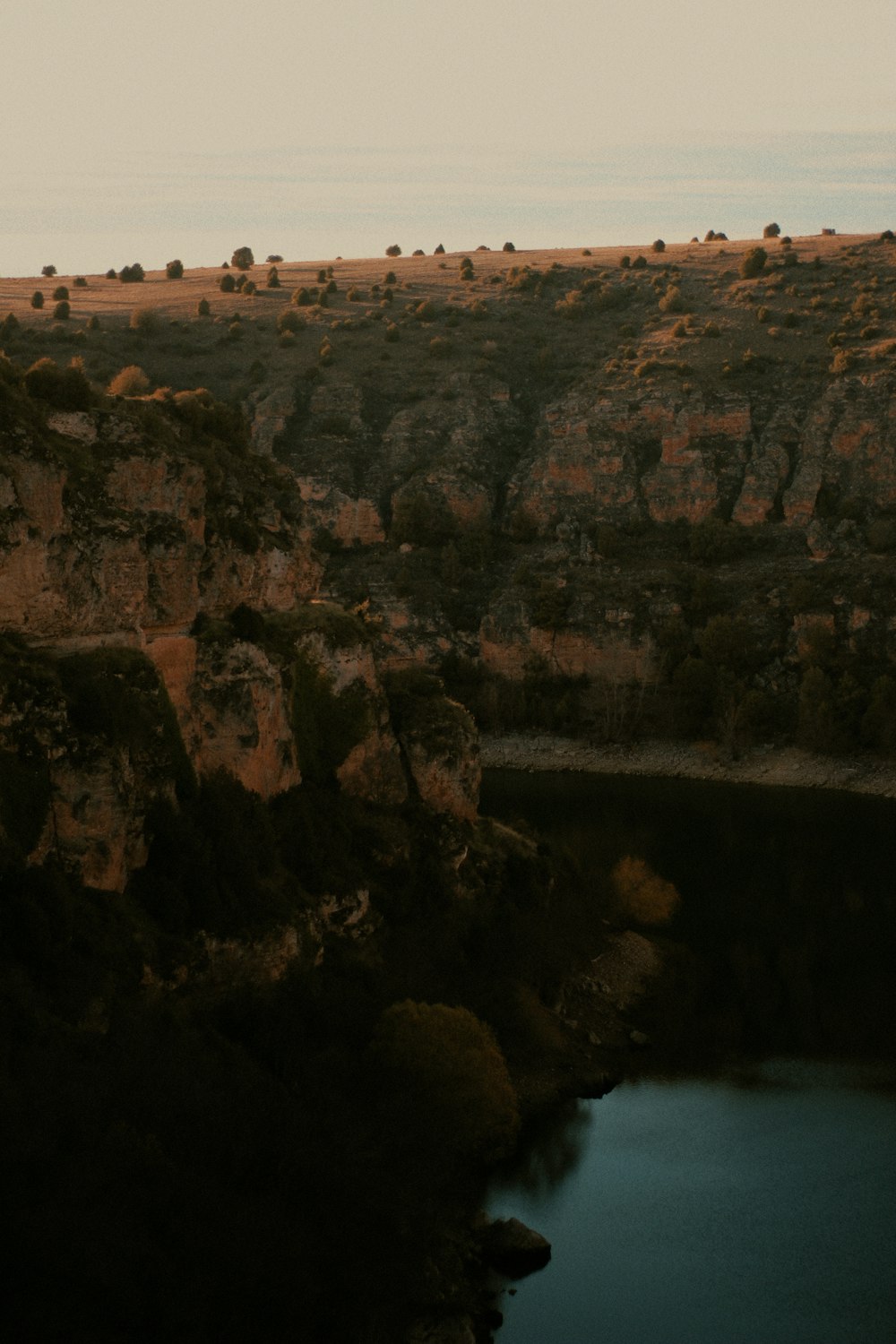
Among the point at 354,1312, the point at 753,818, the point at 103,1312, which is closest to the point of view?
the point at 103,1312

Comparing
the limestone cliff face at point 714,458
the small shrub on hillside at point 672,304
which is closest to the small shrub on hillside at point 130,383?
the limestone cliff face at point 714,458

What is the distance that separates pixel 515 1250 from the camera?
31.9m

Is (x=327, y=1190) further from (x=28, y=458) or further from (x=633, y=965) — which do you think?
(x=633, y=965)

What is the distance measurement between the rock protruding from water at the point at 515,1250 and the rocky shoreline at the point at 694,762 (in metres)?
45.3

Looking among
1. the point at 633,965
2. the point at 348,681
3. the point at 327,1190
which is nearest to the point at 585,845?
the point at 633,965

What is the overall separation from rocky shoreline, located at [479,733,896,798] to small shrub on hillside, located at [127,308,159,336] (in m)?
40.9

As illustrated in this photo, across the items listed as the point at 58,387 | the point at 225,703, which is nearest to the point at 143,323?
the point at 58,387

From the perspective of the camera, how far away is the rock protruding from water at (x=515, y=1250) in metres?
31.6

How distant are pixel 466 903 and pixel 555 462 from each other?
192ft

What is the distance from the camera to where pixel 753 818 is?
68188 mm

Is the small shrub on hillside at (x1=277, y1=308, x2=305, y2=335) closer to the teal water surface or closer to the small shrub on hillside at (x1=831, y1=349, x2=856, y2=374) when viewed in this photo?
the small shrub on hillside at (x1=831, y1=349, x2=856, y2=374)

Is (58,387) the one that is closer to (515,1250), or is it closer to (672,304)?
(515,1250)

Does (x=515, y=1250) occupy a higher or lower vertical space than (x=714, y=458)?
lower

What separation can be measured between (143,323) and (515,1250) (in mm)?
85822
